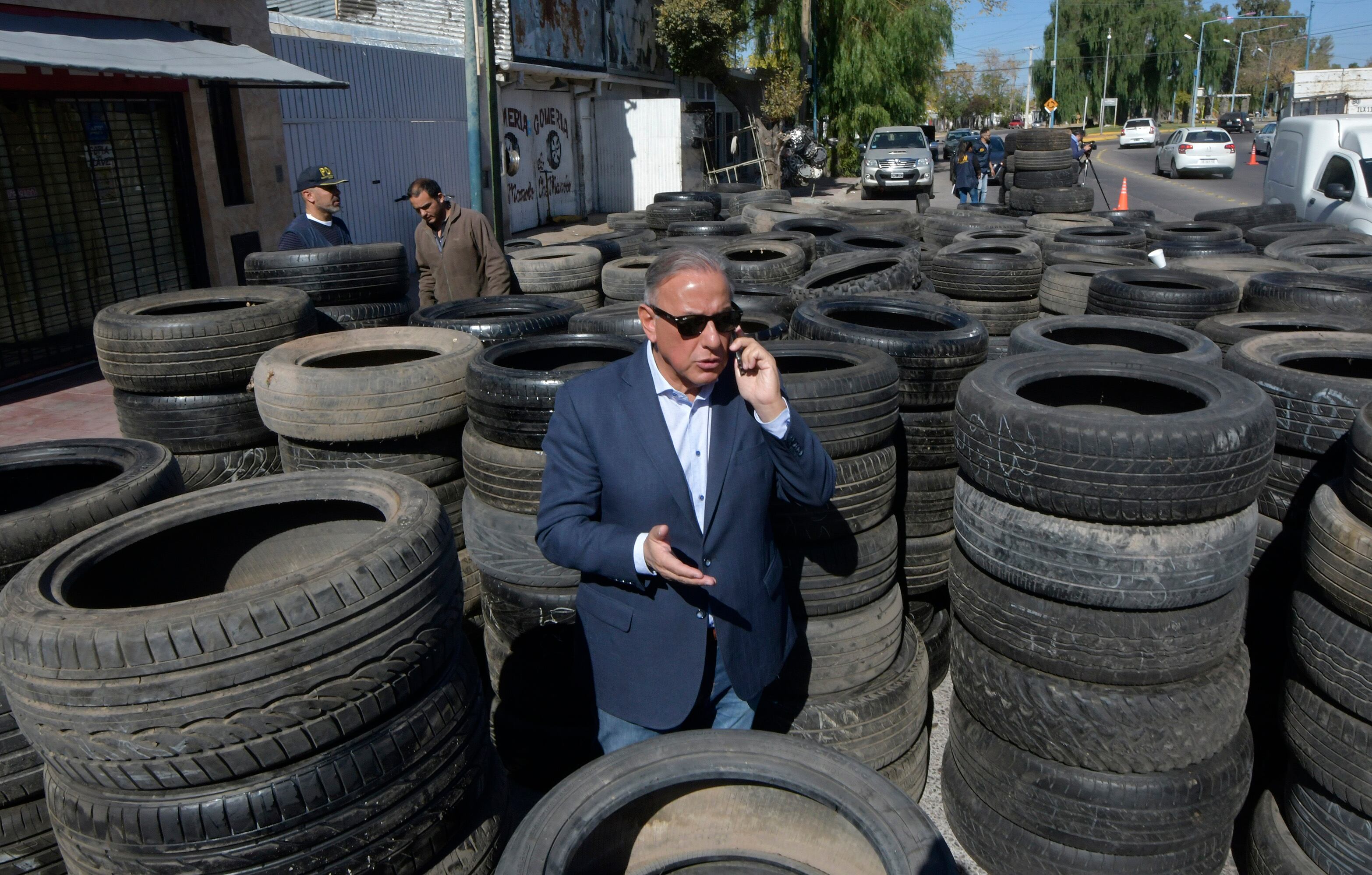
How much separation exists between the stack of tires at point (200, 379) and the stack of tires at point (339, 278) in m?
0.84

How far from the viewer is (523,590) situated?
148 inches

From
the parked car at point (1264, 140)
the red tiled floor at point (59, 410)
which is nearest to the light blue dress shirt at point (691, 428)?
the red tiled floor at point (59, 410)

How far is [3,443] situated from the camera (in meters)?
7.87

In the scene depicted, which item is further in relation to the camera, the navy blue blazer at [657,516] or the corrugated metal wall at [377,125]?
the corrugated metal wall at [377,125]

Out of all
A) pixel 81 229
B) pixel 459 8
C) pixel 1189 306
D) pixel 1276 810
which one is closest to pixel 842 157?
pixel 459 8

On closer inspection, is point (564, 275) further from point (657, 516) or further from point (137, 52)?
point (657, 516)

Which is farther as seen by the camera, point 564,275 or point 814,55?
point 814,55

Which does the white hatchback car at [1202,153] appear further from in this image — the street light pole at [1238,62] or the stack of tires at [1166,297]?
the street light pole at [1238,62]

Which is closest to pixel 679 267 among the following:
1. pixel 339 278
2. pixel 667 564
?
pixel 667 564

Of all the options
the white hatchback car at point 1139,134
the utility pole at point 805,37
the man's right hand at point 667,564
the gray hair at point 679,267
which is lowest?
the man's right hand at point 667,564

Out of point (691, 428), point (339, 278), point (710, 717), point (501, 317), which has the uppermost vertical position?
point (339, 278)

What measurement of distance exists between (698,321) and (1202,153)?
1544 inches

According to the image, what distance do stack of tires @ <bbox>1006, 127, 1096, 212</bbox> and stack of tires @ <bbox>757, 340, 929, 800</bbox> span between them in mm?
15146

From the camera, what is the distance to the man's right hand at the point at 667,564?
7.63 ft
